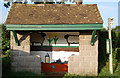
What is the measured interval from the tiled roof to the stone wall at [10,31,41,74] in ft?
3.14

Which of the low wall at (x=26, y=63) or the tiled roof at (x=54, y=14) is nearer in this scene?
the tiled roof at (x=54, y=14)

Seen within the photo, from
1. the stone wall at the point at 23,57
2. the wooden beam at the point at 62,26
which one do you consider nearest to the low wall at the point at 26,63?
the stone wall at the point at 23,57

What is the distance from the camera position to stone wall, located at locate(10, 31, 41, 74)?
9.00m

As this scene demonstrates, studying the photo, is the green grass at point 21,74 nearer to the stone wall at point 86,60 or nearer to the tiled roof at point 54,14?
the stone wall at point 86,60

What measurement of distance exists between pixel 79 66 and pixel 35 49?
127 inches

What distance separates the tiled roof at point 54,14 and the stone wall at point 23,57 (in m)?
0.96

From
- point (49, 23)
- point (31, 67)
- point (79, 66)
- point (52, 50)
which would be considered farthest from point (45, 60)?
point (49, 23)

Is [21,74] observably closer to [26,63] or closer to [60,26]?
[26,63]

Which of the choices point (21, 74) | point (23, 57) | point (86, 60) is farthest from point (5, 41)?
point (86, 60)

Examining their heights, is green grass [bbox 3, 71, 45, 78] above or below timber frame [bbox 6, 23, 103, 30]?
below

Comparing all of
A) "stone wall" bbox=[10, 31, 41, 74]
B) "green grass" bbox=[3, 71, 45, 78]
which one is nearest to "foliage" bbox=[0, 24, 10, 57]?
"stone wall" bbox=[10, 31, 41, 74]

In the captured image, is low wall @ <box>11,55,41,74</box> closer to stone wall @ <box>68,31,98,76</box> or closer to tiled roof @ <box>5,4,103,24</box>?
stone wall @ <box>68,31,98,76</box>

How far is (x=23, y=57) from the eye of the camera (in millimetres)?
9031

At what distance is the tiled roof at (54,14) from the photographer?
8.34m
